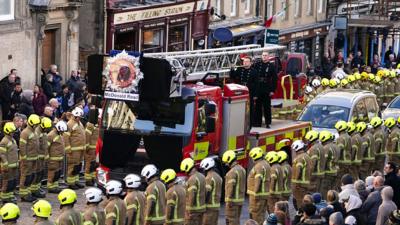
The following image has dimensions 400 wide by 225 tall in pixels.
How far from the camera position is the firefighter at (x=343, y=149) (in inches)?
1054

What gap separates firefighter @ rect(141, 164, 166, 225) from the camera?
20.9m

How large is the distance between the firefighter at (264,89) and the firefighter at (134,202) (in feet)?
26.1

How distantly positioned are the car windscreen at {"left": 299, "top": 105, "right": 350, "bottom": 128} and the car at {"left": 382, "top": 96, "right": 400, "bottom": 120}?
127 inches

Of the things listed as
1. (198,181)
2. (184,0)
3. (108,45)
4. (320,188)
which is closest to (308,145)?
(320,188)

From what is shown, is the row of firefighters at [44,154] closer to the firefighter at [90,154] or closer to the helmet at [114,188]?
the firefighter at [90,154]

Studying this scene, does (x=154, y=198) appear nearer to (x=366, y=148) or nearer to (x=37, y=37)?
(x=366, y=148)

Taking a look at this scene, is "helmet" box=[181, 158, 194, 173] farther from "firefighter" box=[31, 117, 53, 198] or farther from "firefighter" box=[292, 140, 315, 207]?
"firefighter" box=[31, 117, 53, 198]

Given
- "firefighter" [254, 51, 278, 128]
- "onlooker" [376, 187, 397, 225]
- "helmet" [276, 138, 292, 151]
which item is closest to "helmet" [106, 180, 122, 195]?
"onlooker" [376, 187, 397, 225]

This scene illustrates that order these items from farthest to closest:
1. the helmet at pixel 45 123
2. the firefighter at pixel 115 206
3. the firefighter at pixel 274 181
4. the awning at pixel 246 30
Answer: the awning at pixel 246 30, the helmet at pixel 45 123, the firefighter at pixel 274 181, the firefighter at pixel 115 206

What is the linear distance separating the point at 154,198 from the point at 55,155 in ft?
18.4

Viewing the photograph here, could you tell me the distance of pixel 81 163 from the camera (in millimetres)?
27312

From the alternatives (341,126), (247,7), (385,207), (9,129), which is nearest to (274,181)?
(385,207)

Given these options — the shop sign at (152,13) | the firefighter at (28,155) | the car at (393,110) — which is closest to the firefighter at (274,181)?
the firefighter at (28,155)

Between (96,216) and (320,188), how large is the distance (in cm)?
702
